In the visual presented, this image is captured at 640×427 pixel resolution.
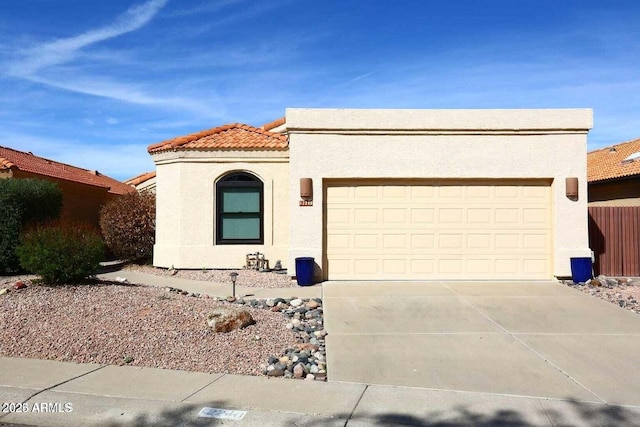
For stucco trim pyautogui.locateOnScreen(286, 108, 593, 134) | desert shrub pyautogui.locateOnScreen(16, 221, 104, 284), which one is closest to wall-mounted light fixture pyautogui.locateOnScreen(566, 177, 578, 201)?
stucco trim pyautogui.locateOnScreen(286, 108, 593, 134)

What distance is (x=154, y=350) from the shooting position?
6688 mm

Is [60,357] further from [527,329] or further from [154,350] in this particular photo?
[527,329]

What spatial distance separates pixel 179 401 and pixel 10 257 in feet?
30.0

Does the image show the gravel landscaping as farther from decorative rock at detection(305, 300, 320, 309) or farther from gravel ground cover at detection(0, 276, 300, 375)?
decorative rock at detection(305, 300, 320, 309)

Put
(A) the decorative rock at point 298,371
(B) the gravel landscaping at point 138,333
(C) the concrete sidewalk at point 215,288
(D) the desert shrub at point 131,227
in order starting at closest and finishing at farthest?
(A) the decorative rock at point 298,371
(B) the gravel landscaping at point 138,333
(C) the concrete sidewalk at point 215,288
(D) the desert shrub at point 131,227

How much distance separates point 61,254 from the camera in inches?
356

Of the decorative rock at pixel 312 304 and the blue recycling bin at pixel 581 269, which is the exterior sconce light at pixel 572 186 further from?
the decorative rock at pixel 312 304

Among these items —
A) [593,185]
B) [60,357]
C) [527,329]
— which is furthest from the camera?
[593,185]

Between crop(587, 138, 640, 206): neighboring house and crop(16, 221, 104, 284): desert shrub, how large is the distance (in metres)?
16.3

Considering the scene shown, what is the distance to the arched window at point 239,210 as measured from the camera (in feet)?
46.3

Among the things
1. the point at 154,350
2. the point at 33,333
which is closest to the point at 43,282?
the point at 33,333

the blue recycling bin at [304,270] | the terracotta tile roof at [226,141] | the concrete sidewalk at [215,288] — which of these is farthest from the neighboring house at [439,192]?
the terracotta tile roof at [226,141]

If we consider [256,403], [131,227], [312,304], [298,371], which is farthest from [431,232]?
[131,227]

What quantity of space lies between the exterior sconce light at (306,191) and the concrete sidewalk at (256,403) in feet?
21.0
